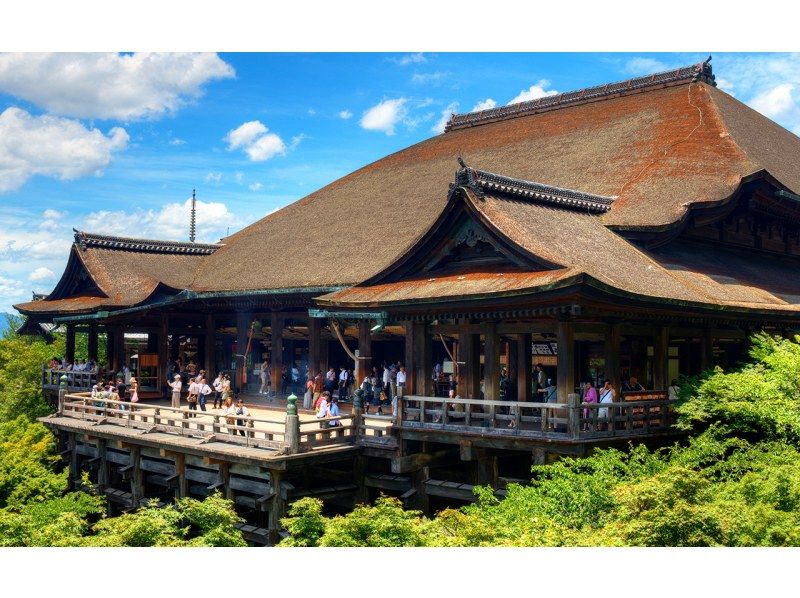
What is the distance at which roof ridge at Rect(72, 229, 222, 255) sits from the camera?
3688cm

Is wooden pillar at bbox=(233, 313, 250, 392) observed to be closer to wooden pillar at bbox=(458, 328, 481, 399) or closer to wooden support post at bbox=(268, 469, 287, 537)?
wooden support post at bbox=(268, 469, 287, 537)

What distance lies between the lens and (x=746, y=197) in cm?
2481

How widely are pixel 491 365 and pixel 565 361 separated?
2.05m

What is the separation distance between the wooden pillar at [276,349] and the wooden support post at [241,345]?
5.68ft

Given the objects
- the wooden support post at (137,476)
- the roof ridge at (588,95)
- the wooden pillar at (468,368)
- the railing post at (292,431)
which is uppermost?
the roof ridge at (588,95)

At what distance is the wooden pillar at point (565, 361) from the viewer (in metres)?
17.6

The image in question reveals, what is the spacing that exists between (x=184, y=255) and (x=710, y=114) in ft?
75.7

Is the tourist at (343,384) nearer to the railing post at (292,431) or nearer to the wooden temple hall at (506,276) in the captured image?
the wooden temple hall at (506,276)

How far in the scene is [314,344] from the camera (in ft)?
94.9

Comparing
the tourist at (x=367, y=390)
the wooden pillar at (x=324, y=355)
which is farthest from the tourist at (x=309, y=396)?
the wooden pillar at (x=324, y=355)

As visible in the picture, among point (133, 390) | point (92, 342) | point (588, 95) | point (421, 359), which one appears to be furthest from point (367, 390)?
point (588, 95)

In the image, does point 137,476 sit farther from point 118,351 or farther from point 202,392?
point 118,351

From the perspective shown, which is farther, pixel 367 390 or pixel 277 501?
pixel 367 390

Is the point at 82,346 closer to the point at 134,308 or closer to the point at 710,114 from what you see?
the point at 134,308
